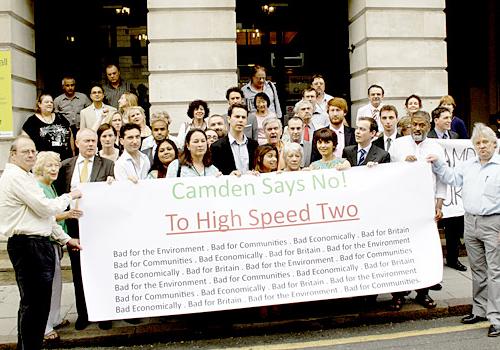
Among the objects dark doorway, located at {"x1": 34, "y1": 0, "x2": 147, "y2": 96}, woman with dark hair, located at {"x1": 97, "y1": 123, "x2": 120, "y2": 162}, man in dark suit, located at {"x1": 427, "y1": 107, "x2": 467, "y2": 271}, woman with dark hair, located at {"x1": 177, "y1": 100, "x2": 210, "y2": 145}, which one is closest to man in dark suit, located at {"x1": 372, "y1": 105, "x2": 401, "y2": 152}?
man in dark suit, located at {"x1": 427, "y1": 107, "x2": 467, "y2": 271}

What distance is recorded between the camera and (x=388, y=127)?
269 inches

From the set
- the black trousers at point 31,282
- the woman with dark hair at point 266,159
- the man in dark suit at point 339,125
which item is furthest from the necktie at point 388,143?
the black trousers at point 31,282

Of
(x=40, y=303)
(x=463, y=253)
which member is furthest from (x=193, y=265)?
(x=463, y=253)

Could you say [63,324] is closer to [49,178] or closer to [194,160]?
[49,178]

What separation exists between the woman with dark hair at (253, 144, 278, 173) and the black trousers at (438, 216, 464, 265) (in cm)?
297

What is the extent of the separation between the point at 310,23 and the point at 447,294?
30.8ft

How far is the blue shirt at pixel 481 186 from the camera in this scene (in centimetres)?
535

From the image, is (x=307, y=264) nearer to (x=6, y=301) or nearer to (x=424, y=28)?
(x=6, y=301)

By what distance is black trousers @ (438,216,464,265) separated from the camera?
7.51 meters

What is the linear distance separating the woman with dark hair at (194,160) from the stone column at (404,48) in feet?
18.4

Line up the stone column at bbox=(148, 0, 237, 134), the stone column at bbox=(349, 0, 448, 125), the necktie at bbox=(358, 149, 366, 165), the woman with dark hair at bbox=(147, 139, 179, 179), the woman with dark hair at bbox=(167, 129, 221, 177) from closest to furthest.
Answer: the woman with dark hair at bbox=(167, 129, 221, 177) → the woman with dark hair at bbox=(147, 139, 179, 179) → the necktie at bbox=(358, 149, 366, 165) → the stone column at bbox=(148, 0, 237, 134) → the stone column at bbox=(349, 0, 448, 125)

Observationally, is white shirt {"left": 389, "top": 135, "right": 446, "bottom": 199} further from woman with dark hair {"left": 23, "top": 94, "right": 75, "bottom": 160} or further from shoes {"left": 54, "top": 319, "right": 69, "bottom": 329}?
woman with dark hair {"left": 23, "top": 94, "right": 75, "bottom": 160}

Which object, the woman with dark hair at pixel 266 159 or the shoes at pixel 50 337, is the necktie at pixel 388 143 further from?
the shoes at pixel 50 337

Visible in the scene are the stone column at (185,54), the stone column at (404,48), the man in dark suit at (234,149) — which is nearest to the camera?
the man in dark suit at (234,149)
